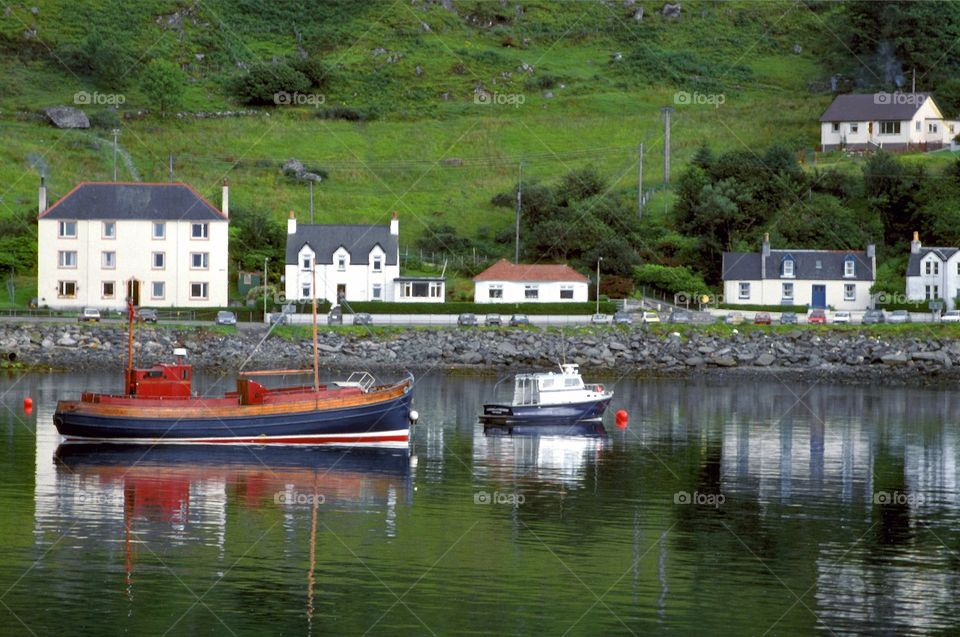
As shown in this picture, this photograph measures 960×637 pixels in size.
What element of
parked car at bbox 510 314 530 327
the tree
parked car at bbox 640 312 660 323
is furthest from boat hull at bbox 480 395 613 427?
the tree

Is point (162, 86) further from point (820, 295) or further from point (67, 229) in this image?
point (820, 295)

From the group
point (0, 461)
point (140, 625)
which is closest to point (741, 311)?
point (0, 461)

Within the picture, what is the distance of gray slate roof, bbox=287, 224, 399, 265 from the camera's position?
114 m

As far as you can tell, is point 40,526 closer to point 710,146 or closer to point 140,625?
point 140,625

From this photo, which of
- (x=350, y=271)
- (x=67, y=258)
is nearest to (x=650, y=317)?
(x=350, y=271)

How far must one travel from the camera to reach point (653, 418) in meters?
72.3

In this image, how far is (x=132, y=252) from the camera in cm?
11319

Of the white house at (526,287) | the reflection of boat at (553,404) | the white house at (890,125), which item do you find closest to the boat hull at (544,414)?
the reflection of boat at (553,404)

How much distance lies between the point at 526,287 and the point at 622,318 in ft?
34.2

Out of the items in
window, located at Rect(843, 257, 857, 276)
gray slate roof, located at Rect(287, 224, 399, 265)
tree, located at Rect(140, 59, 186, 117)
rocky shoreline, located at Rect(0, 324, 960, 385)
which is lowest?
rocky shoreline, located at Rect(0, 324, 960, 385)

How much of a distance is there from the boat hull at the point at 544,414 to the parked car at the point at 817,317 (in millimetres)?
38987

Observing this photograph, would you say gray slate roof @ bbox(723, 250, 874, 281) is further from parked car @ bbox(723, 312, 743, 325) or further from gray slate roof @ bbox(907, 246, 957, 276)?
parked car @ bbox(723, 312, 743, 325)

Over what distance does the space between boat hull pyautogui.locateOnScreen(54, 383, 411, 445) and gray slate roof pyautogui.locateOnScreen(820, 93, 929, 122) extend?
10119cm

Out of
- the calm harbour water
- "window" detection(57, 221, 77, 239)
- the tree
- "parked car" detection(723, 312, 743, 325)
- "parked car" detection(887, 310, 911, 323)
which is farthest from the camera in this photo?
the tree
